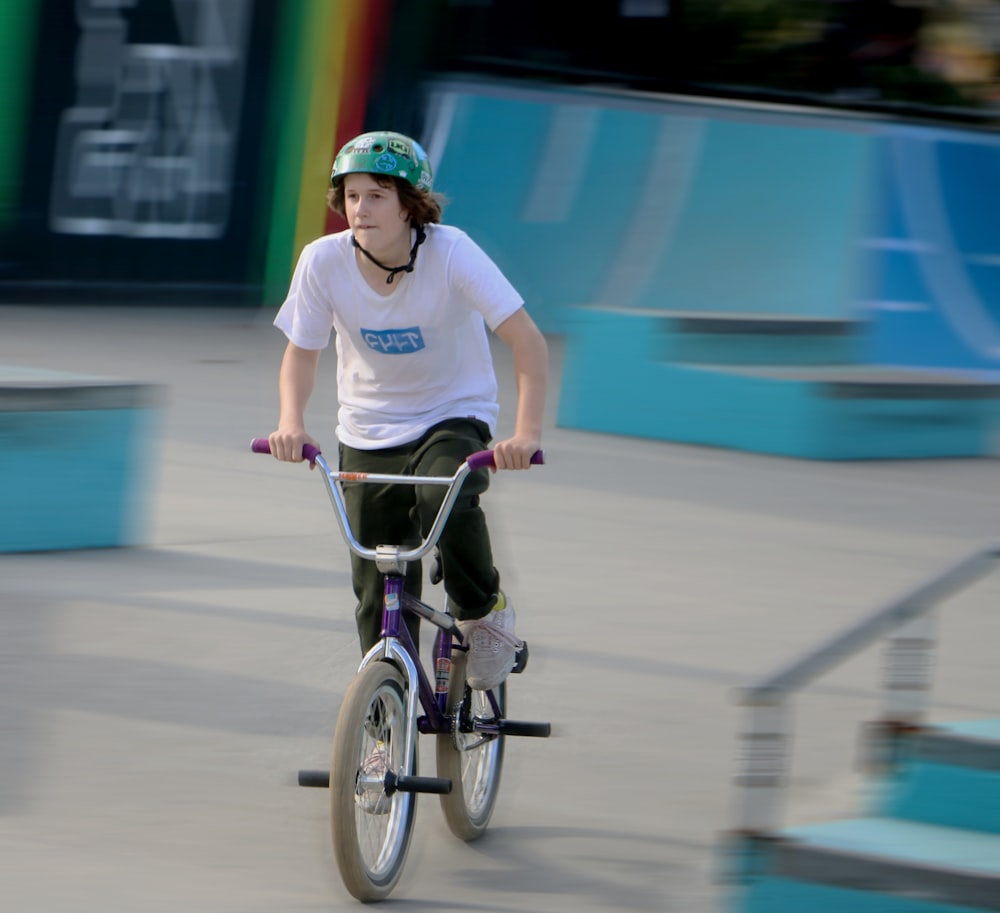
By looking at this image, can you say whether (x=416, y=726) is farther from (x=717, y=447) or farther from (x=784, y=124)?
(x=784, y=124)

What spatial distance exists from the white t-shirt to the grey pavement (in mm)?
1156

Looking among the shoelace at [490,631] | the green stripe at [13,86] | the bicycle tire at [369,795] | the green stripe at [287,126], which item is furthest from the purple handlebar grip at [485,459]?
the green stripe at [287,126]

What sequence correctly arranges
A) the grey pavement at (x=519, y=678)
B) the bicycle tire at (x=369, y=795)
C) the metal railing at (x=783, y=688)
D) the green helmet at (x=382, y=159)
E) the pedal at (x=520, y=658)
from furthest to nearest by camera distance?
the pedal at (x=520, y=658) → the grey pavement at (x=519, y=678) → the green helmet at (x=382, y=159) → the bicycle tire at (x=369, y=795) → the metal railing at (x=783, y=688)

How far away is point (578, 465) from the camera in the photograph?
11.7m

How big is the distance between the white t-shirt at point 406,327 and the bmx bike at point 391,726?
26 cm

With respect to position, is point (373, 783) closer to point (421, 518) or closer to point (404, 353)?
point (421, 518)

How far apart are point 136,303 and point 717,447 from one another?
33.6 ft

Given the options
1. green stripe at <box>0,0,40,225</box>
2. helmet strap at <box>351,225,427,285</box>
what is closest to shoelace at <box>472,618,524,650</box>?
helmet strap at <box>351,225,427,285</box>

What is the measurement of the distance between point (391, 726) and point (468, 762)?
605 millimetres

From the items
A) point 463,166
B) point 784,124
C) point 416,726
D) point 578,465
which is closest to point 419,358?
point 416,726

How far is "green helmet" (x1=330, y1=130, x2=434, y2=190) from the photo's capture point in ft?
14.9

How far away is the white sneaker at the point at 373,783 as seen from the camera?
4430mm

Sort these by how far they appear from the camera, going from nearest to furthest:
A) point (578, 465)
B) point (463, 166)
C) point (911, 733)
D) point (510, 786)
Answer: point (911, 733)
point (510, 786)
point (578, 465)
point (463, 166)

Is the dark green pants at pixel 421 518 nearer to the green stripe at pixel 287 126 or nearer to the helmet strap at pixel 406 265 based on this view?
the helmet strap at pixel 406 265
